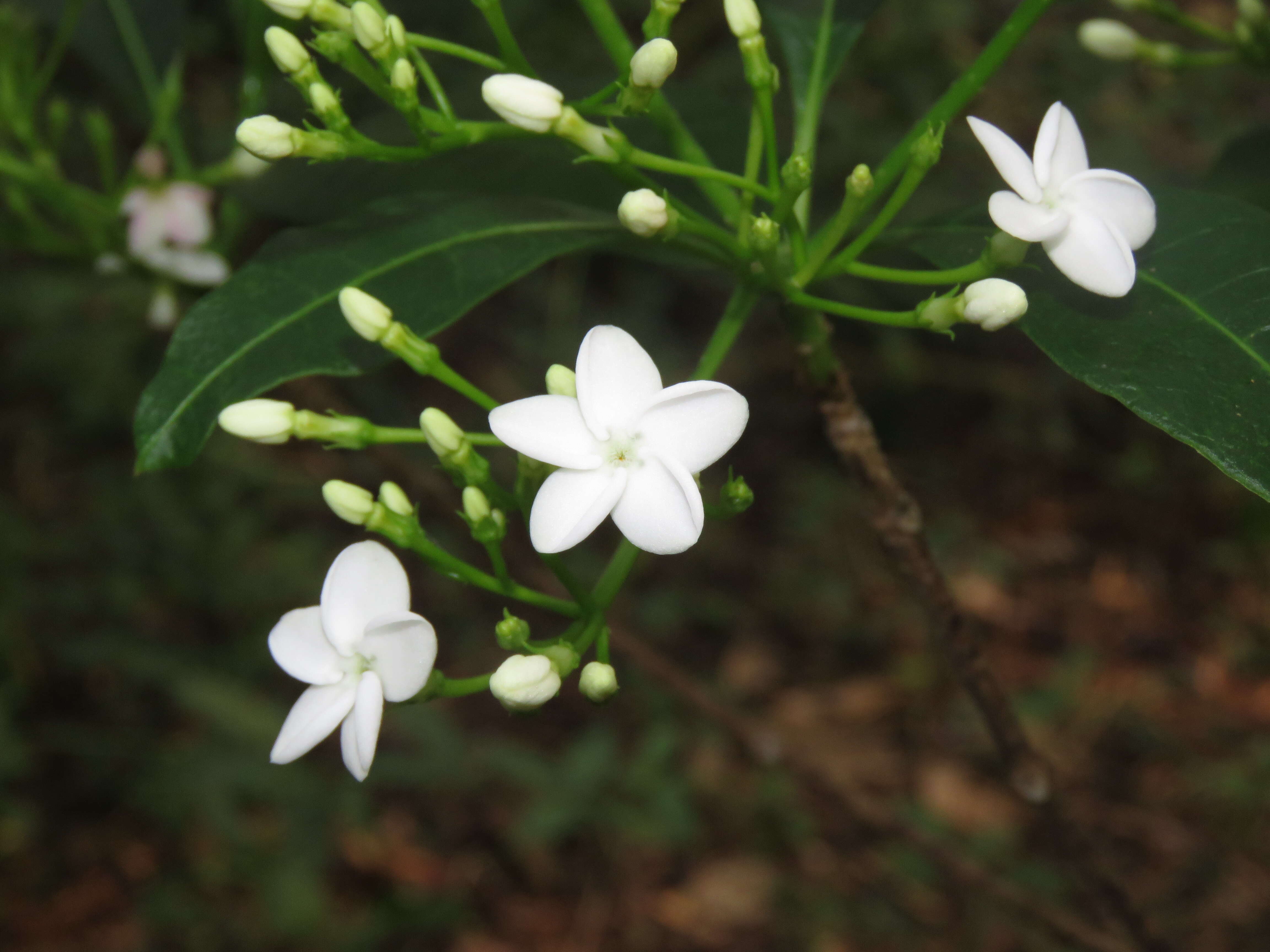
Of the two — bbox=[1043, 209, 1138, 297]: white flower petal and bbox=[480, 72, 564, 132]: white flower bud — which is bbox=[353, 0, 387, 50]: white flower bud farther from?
bbox=[1043, 209, 1138, 297]: white flower petal

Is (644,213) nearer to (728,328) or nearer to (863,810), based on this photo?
(728,328)

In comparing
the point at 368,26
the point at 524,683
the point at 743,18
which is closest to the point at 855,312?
the point at 743,18

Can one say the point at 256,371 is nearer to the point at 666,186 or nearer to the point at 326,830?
the point at 666,186

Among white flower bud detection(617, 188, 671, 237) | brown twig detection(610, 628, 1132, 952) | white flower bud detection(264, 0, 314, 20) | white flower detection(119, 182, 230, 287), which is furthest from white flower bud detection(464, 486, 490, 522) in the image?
white flower detection(119, 182, 230, 287)

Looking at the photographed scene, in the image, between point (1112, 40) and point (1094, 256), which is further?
point (1112, 40)

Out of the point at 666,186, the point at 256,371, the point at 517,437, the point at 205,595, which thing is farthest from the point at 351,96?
the point at 205,595

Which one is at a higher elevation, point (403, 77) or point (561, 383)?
point (403, 77)
